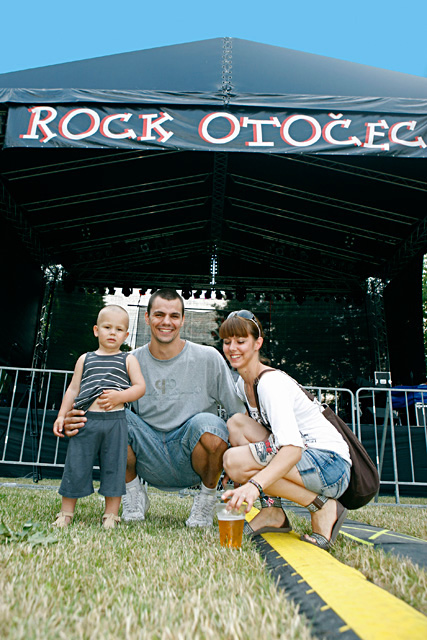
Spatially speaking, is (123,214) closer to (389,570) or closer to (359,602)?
(389,570)

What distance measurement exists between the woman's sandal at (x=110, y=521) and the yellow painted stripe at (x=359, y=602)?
38.4 inches

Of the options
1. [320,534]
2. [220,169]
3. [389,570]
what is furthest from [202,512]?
[220,169]

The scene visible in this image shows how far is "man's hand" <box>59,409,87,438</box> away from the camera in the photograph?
2.31m

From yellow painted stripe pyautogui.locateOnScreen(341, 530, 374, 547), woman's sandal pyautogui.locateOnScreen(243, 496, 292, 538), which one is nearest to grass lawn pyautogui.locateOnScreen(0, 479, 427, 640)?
yellow painted stripe pyautogui.locateOnScreen(341, 530, 374, 547)

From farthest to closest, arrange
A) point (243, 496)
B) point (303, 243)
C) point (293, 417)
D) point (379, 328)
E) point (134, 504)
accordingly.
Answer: point (379, 328) → point (303, 243) → point (134, 504) → point (293, 417) → point (243, 496)

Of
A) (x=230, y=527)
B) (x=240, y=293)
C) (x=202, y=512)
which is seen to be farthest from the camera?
(x=240, y=293)

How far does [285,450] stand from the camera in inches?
67.9

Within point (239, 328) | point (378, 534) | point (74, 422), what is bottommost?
point (378, 534)

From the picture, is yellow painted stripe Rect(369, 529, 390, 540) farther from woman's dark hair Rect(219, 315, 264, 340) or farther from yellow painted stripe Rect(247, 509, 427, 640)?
woman's dark hair Rect(219, 315, 264, 340)

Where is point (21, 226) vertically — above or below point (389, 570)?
above

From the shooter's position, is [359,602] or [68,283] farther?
[68,283]

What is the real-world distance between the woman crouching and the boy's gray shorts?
0.60 metres

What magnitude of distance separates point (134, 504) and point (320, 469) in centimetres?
118

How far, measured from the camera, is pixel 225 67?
5.66 meters
